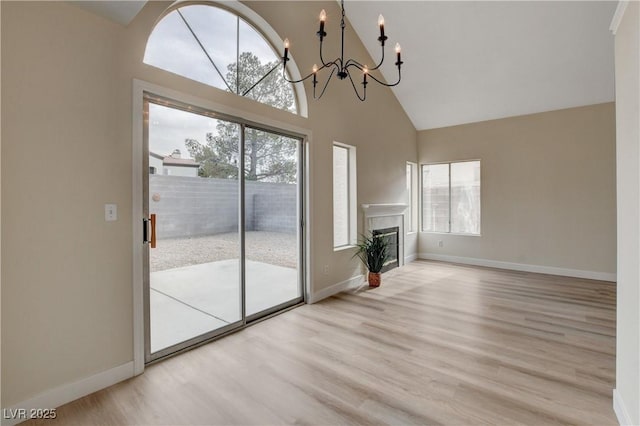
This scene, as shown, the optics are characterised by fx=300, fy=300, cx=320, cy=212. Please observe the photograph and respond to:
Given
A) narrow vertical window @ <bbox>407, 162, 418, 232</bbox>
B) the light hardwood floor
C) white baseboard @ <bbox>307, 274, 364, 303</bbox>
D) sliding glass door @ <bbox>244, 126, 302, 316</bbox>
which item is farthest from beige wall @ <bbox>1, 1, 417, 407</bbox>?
narrow vertical window @ <bbox>407, 162, 418, 232</bbox>

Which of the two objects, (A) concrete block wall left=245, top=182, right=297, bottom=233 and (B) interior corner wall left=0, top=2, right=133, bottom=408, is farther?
(A) concrete block wall left=245, top=182, right=297, bottom=233

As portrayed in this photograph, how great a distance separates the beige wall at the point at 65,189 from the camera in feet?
5.72

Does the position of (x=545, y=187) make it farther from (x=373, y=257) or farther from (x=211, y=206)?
(x=211, y=206)

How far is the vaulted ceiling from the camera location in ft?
12.3

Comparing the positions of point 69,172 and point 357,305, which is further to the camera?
point 357,305

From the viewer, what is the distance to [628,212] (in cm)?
168

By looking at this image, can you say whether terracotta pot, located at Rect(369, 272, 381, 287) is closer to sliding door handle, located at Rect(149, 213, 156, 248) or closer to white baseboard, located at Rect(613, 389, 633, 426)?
white baseboard, located at Rect(613, 389, 633, 426)

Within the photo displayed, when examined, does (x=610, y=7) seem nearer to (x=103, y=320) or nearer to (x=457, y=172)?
(x=457, y=172)

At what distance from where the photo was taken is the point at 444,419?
1777 millimetres

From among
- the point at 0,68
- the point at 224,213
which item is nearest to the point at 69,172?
the point at 0,68

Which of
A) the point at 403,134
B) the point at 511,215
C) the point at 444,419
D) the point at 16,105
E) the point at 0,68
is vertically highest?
the point at 403,134

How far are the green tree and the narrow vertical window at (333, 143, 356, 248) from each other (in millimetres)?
1029

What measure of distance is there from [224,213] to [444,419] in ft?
7.78

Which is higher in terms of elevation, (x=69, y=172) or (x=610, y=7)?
(x=610, y=7)
